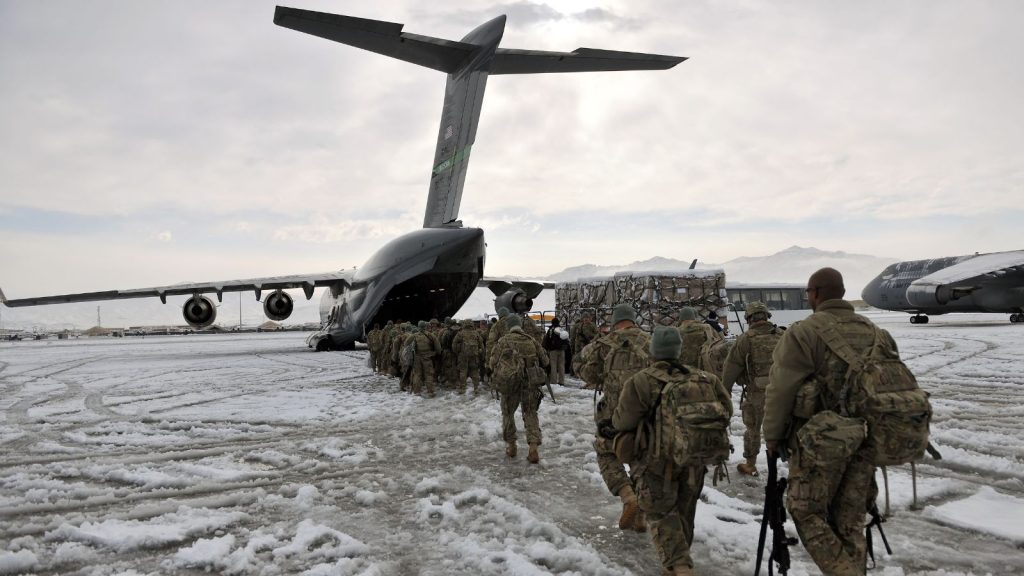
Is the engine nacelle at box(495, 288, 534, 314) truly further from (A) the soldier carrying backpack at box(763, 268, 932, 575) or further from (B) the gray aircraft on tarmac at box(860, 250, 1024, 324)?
(B) the gray aircraft on tarmac at box(860, 250, 1024, 324)

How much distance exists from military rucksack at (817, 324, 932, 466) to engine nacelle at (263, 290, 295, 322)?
2223 cm

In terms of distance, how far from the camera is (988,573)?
11.0 ft

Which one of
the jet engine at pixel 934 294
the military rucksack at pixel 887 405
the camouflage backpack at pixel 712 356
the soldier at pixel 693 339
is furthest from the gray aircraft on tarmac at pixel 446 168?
the jet engine at pixel 934 294

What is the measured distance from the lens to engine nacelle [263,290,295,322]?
22.8 metres

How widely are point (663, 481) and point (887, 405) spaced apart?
1202 mm

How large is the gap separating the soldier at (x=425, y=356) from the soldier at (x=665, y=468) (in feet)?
26.7

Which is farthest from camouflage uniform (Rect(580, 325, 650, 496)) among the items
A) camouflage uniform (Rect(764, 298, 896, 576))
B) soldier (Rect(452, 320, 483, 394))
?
soldier (Rect(452, 320, 483, 394))

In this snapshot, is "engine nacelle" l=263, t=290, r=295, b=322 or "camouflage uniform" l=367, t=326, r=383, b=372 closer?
"camouflage uniform" l=367, t=326, r=383, b=372

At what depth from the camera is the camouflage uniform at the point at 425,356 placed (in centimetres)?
1137

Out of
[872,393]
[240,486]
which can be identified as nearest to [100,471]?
[240,486]

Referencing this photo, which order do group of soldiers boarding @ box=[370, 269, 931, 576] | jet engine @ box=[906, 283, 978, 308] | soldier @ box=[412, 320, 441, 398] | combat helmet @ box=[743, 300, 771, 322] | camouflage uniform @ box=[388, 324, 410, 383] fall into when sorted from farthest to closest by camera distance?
1. jet engine @ box=[906, 283, 978, 308]
2. camouflage uniform @ box=[388, 324, 410, 383]
3. soldier @ box=[412, 320, 441, 398]
4. combat helmet @ box=[743, 300, 771, 322]
5. group of soldiers boarding @ box=[370, 269, 931, 576]

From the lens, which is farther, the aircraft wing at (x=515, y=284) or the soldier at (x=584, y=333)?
the aircraft wing at (x=515, y=284)

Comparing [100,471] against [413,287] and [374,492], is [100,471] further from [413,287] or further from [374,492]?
[413,287]

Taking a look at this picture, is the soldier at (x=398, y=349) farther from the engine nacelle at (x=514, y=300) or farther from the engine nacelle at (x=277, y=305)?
the engine nacelle at (x=277, y=305)
